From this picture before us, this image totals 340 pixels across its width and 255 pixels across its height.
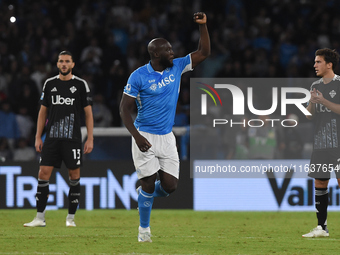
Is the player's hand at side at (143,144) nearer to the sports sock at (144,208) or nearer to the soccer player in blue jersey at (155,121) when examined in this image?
the soccer player in blue jersey at (155,121)

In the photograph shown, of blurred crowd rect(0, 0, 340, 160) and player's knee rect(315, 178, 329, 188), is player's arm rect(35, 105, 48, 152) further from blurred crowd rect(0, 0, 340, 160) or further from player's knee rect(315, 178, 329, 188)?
blurred crowd rect(0, 0, 340, 160)

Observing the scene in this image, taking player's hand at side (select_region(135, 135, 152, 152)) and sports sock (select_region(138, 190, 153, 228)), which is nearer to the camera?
player's hand at side (select_region(135, 135, 152, 152))

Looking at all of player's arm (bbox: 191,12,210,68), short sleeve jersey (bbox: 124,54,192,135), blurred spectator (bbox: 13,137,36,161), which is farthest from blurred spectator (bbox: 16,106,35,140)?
player's arm (bbox: 191,12,210,68)

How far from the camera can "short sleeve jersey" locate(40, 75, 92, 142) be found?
8.20m

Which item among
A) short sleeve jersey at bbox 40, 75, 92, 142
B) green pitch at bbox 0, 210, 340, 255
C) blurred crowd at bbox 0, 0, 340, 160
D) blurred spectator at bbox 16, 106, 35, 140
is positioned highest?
blurred crowd at bbox 0, 0, 340, 160

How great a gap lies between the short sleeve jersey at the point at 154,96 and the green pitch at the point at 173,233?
124 centimetres

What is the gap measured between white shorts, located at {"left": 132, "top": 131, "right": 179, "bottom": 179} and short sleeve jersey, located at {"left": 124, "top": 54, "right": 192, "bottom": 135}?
3.0 inches

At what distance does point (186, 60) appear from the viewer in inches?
270

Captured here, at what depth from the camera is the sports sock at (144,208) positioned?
21.6 feet

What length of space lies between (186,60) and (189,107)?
5.77 meters

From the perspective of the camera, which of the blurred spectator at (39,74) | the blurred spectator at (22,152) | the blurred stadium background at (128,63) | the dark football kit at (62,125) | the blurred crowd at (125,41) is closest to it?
the dark football kit at (62,125)

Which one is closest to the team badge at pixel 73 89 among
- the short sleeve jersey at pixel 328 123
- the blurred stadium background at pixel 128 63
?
the blurred stadium background at pixel 128 63

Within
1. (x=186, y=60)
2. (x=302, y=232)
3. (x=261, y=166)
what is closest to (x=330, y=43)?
(x=261, y=166)

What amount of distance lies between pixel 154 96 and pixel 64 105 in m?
2.03
